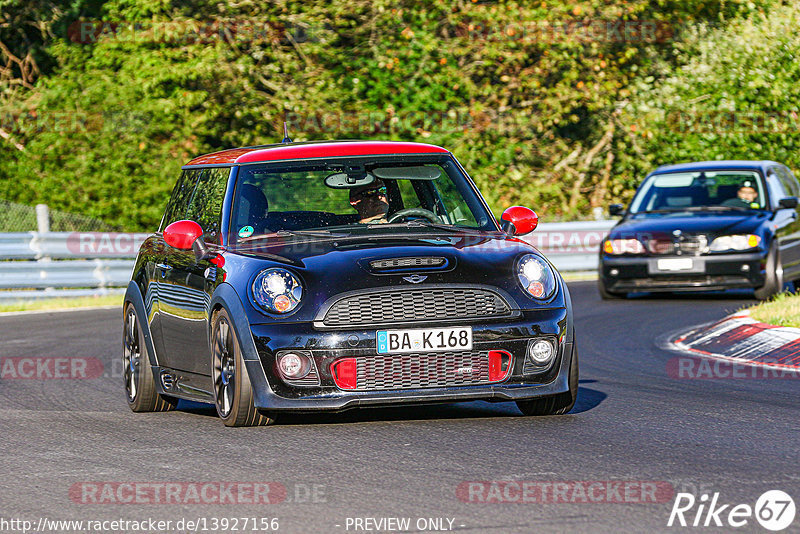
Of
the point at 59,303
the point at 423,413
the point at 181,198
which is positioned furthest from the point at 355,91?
the point at 423,413

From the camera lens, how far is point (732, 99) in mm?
30547

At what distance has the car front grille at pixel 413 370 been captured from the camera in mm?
7449

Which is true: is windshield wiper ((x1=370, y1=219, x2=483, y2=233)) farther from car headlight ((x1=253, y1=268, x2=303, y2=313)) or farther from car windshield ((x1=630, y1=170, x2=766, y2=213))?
car windshield ((x1=630, y1=170, x2=766, y2=213))

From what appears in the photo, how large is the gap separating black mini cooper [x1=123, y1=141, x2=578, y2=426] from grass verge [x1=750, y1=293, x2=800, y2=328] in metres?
4.08

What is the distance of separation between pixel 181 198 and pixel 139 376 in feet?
3.93

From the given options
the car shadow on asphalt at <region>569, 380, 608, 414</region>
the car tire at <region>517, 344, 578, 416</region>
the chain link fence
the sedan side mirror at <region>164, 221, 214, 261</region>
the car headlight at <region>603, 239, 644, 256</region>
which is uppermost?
the sedan side mirror at <region>164, 221, 214, 261</region>

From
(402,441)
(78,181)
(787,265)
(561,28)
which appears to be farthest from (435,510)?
(561,28)

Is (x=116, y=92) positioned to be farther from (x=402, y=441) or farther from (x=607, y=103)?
(x=402, y=441)

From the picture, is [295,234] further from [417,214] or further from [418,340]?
[418,340]

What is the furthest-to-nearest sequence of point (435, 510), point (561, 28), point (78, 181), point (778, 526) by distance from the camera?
point (561, 28), point (78, 181), point (435, 510), point (778, 526)

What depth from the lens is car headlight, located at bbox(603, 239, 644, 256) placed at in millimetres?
17391

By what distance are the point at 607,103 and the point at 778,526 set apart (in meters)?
25.6

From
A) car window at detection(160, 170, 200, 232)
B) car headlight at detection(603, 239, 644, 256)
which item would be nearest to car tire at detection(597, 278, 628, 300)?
car headlight at detection(603, 239, 644, 256)

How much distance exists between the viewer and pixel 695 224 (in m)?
17.2
